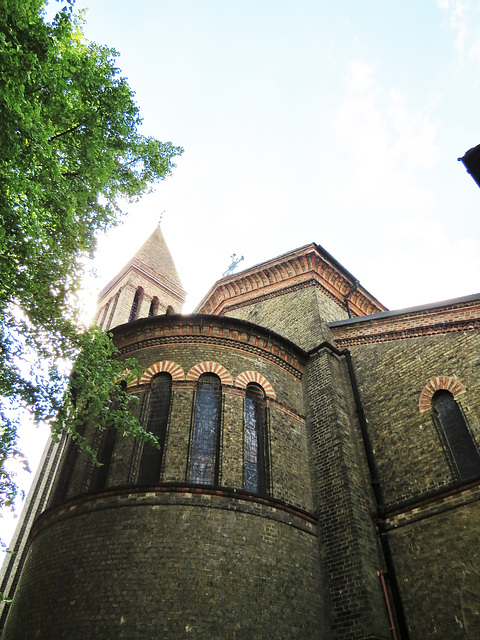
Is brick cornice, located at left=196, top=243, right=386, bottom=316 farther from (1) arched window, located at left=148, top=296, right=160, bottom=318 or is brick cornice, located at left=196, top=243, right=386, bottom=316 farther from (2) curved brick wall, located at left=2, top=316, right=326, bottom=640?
(1) arched window, located at left=148, top=296, right=160, bottom=318

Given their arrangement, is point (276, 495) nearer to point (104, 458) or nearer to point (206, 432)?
point (206, 432)

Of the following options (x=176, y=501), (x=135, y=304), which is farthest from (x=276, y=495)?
(x=135, y=304)

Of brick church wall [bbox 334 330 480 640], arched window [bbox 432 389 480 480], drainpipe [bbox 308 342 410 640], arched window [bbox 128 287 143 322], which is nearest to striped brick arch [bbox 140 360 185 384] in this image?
drainpipe [bbox 308 342 410 640]

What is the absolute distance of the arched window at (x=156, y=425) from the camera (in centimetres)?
941

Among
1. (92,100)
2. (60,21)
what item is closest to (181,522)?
(92,100)

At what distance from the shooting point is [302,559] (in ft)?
29.2

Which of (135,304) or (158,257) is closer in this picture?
(135,304)

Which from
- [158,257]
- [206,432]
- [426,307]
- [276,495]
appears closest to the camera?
[276,495]

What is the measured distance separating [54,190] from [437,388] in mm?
8619

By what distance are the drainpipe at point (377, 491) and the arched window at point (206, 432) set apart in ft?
10.2

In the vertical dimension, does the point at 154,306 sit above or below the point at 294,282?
above

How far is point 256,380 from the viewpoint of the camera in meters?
11.0

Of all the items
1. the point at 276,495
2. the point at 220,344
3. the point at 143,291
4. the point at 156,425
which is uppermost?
the point at 143,291

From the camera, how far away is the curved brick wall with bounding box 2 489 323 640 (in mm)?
7422
